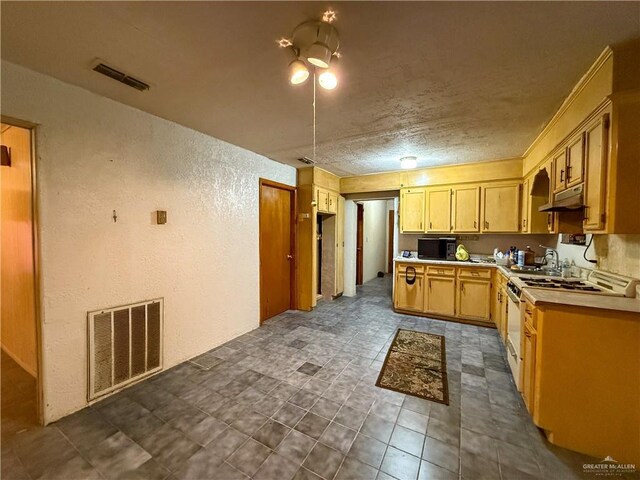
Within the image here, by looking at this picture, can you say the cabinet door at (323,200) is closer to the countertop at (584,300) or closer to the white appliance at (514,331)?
the white appliance at (514,331)

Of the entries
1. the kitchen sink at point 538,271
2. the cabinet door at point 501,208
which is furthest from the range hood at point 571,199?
the cabinet door at point 501,208

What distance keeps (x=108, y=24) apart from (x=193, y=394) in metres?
2.60

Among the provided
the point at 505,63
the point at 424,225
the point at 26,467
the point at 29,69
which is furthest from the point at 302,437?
the point at 424,225

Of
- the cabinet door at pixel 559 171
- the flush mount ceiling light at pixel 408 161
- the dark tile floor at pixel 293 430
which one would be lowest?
the dark tile floor at pixel 293 430

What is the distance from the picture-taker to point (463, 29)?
1.34 metres

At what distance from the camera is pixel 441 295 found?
13.4 ft

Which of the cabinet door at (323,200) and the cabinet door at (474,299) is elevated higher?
the cabinet door at (323,200)

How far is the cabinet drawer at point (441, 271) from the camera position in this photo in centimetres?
400

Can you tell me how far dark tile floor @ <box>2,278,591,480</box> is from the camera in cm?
149

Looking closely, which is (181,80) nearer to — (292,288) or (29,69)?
(29,69)

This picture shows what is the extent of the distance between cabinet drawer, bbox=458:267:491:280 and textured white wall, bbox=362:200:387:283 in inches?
119

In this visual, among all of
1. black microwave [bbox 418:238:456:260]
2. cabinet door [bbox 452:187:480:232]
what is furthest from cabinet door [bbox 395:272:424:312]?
cabinet door [bbox 452:187:480:232]

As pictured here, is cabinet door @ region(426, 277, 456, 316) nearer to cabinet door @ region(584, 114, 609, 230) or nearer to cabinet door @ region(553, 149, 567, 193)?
cabinet door @ region(553, 149, 567, 193)

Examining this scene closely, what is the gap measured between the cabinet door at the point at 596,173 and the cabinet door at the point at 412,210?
8.48ft
